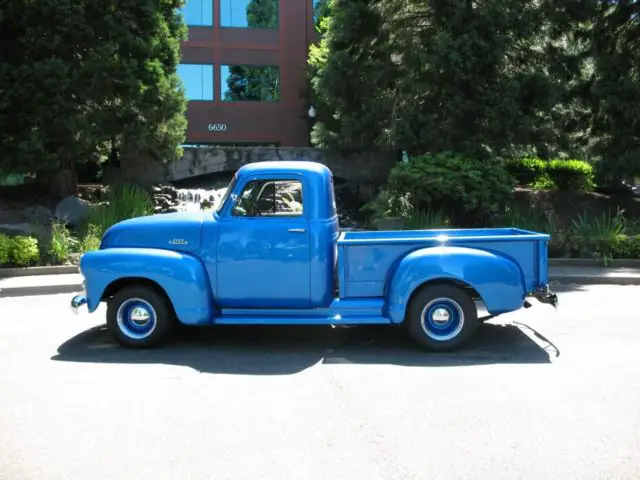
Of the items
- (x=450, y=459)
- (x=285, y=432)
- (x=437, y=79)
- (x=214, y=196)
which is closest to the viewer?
(x=450, y=459)

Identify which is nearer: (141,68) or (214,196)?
(141,68)

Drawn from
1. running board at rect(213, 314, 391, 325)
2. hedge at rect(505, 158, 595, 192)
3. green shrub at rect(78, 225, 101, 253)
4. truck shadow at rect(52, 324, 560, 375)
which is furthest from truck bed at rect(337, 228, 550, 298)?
hedge at rect(505, 158, 595, 192)

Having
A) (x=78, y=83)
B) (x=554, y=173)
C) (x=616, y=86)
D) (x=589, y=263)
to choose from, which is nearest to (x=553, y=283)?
(x=589, y=263)

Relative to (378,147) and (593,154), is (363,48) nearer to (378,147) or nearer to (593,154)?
(378,147)

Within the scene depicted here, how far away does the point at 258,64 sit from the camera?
3612 centimetres

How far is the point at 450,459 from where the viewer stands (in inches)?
160

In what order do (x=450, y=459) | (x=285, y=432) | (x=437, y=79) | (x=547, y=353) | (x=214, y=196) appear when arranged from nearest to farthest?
(x=450, y=459) → (x=285, y=432) → (x=547, y=353) → (x=437, y=79) → (x=214, y=196)

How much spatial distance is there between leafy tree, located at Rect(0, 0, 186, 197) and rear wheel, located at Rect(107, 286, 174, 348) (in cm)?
991

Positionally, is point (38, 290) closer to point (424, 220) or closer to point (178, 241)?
point (178, 241)

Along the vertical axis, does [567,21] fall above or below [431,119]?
above

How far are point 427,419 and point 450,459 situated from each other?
72cm

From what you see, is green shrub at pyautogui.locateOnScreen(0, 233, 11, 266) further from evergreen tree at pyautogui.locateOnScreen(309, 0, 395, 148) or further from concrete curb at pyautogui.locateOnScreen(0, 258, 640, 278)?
evergreen tree at pyautogui.locateOnScreen(309, 0, 395, 148)

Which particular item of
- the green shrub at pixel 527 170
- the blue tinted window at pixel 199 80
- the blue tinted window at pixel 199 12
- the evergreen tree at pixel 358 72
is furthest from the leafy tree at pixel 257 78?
the green shrub at pixel 527 170

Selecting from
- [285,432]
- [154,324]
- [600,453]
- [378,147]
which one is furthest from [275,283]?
[378,147]
